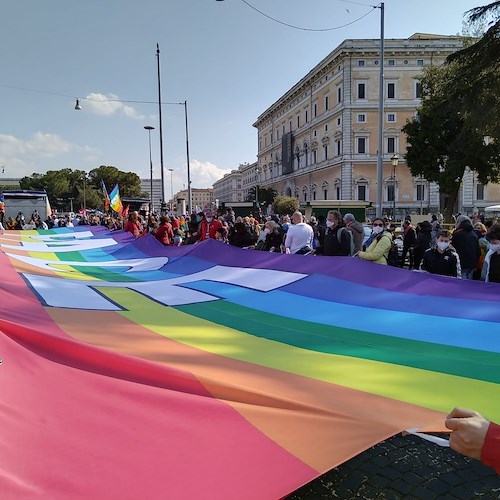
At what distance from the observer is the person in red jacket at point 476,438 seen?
1.57 metres

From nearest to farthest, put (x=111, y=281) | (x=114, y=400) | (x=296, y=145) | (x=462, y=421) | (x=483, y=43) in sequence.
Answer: (x=462, y=421)
(x=114, y=400)
(x=111, y=281)
(x=483, y=43)
(x=296, y=145)

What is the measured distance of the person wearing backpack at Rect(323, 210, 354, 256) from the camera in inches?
325

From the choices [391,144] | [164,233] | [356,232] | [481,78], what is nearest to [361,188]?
[391,144]

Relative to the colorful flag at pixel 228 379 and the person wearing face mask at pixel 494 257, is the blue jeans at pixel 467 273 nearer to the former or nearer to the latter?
the person wearing face mask at pixel 494 257

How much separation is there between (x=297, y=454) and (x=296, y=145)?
8844cm

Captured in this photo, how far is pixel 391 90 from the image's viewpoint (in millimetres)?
64875

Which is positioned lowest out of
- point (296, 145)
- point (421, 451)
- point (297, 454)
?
point (421, 451)

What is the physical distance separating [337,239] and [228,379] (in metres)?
6.08

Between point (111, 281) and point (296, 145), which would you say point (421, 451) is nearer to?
point (111, 281)

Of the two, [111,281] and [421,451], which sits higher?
[111,281]

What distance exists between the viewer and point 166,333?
386 centimetres

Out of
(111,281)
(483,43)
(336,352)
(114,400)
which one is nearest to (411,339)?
(336,352)

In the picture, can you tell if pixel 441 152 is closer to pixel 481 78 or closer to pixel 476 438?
pixel 481 78

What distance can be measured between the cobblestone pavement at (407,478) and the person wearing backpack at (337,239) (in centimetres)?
487
